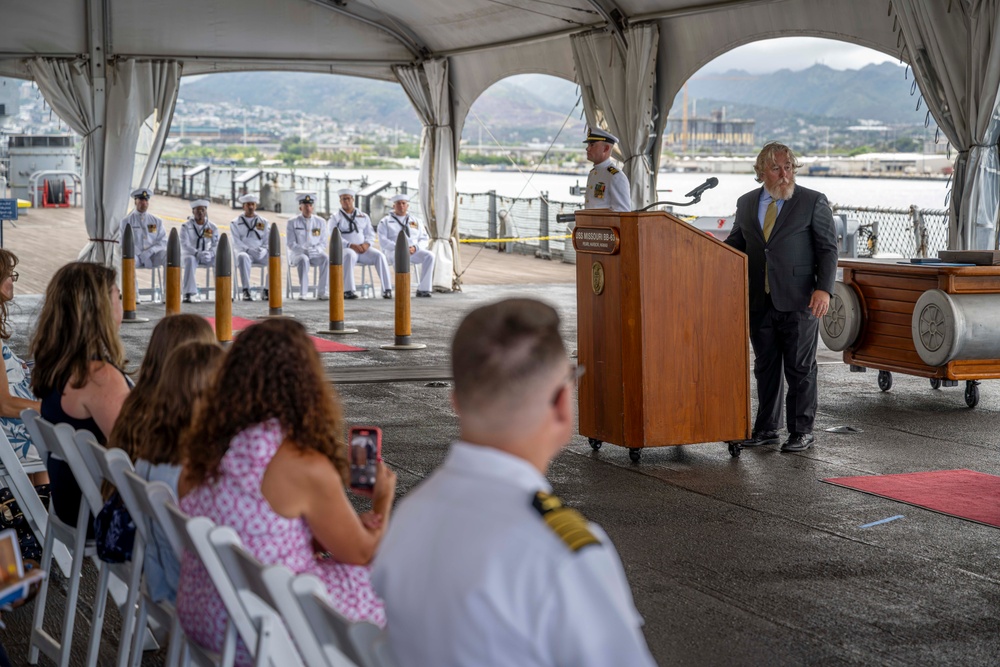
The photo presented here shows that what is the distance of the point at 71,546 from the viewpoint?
140 inches

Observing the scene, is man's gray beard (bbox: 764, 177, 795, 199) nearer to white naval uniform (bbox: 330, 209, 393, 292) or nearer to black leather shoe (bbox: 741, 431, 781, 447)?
black leather shoe (bbox: 741, 431, 781, 447)

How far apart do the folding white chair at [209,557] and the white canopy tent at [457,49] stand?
7945mm

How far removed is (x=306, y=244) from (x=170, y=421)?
43.1 feet

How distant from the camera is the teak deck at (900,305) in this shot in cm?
769

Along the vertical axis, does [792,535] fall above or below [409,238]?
below

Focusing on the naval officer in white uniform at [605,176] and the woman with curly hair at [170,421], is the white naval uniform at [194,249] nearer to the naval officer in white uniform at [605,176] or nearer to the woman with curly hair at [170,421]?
the naval officer in white uniform at [605,176]

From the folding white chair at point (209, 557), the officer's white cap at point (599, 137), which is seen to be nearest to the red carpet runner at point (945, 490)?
the folding white chair at point (209, 557)

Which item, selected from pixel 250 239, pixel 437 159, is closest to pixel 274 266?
pixel 250 239

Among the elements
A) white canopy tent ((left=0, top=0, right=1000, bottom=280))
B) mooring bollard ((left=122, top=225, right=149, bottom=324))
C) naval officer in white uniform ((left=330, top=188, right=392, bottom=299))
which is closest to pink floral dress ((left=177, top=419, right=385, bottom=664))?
white canopy tent ((left=0, top=0, right=1000, bottom=280))

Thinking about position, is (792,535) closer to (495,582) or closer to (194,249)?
(495,582)

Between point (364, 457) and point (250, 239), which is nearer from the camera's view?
point (364, 457)

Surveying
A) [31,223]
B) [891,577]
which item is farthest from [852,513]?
[31,223]

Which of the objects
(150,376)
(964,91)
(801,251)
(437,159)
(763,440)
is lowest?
(763,440)

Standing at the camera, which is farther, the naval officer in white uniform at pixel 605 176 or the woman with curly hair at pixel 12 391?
the naval officer in white uniform at pixel 605 176
